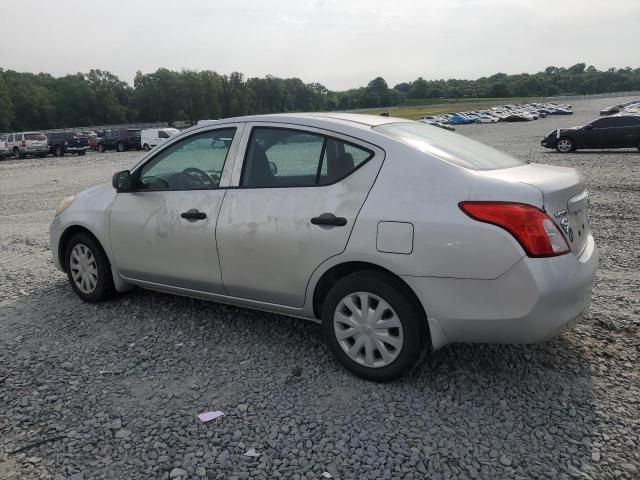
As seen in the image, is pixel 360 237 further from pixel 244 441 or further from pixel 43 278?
pixel 43 278

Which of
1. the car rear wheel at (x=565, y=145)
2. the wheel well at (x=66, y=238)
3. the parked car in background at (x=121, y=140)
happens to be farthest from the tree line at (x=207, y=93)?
the wheel well at (x=66, y=238)

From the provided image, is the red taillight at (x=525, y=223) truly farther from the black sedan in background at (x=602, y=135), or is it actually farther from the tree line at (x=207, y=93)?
the tree line at (x=207, y=93)

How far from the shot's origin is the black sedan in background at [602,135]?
20.9 metres

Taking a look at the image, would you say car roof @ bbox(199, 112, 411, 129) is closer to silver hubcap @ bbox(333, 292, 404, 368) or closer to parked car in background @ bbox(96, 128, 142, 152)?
silver hubcap @ bbox(333, 292, 404, 368)

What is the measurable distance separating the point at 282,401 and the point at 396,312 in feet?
2.98

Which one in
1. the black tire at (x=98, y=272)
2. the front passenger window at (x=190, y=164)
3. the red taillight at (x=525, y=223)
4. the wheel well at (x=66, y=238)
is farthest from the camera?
the wheel well at (x=66, y=238)

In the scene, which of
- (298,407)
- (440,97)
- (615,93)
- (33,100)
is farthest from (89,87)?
(298,407)

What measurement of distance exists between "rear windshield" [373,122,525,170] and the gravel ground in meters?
1.38

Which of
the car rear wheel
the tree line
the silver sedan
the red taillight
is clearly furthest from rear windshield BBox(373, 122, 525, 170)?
the tree line

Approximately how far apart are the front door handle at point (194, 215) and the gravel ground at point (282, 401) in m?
0.98

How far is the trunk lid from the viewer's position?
326cm

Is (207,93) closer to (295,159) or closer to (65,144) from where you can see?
(65,144)

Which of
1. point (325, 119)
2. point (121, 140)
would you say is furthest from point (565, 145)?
point (121, 140)

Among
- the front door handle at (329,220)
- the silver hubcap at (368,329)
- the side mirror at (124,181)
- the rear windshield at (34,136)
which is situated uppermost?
the side mirror at (124,181)
